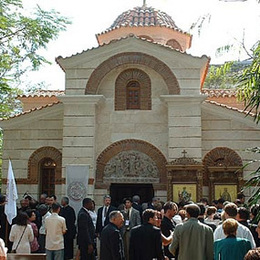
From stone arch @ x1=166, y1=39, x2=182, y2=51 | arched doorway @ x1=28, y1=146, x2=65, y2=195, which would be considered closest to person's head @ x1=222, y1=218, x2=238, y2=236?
arched doorway @ x1=28, y1=146, x2=65, y2=195

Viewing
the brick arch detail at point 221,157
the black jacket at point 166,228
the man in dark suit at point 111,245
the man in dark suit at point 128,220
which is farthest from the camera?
the brick arch detail at point 221,157

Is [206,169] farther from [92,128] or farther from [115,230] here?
[115,230]

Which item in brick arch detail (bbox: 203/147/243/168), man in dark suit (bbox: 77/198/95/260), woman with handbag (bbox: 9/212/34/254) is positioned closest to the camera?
woman with handbag (bbox: 9/212/34/254)

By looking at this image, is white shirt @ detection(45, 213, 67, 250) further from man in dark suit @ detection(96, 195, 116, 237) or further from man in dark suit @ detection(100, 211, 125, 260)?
man in dark suit @ detection(100, 211, 125, 260)

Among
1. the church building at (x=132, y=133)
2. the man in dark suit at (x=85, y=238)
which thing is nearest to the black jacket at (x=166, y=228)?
the man in dark suit at (x=85, y=238)

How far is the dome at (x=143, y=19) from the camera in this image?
2238cm

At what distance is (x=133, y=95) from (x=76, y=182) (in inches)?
155

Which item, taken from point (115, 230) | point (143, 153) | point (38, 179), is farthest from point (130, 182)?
point (115, 230)

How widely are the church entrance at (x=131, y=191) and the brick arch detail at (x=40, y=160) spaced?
7.49 ft

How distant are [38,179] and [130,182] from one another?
365 cm

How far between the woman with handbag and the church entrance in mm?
8124

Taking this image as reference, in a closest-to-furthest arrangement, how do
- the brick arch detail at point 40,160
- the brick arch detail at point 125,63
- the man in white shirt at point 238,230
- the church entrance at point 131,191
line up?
the man in white shirt at point 238,230, the brick arch detail at point 125,63, the brick arch detail at point 40,160, the church entrance at point 131,191

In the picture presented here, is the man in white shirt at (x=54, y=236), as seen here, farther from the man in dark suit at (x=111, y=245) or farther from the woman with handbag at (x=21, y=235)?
the man in dark suit at (x=111, y=245)

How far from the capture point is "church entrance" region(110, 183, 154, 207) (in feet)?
57.5
